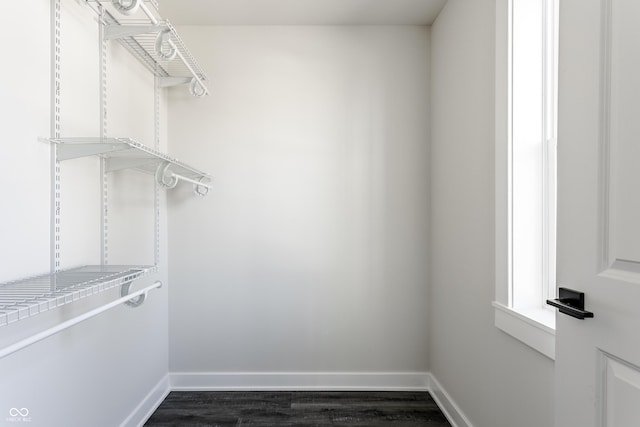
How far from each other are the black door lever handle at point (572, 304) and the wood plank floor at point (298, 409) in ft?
4.51

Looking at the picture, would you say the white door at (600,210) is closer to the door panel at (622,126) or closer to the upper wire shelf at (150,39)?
the door panel at (622,126)

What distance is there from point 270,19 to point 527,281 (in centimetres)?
203

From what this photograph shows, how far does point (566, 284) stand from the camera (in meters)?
0.86

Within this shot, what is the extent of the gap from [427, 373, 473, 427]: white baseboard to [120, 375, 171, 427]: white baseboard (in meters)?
1.68

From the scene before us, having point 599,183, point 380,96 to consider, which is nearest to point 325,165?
point 380,96

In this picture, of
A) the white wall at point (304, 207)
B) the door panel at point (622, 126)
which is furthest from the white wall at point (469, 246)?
the door panel at point (622, 126)

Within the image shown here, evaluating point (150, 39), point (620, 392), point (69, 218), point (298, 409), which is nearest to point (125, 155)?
point (69, 218)

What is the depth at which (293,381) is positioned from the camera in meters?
2.22

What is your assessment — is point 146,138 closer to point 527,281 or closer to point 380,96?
point 380,96

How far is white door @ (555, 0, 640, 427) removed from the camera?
0.68 metres

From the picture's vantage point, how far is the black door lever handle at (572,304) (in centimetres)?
77

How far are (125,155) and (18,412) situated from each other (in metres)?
0.98

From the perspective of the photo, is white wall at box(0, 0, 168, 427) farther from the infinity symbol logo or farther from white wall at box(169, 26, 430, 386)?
white wall at box(169, 26, 430, 386)

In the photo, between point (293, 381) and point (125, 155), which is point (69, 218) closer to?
point (125, 155)
